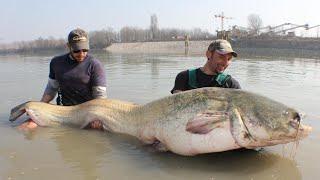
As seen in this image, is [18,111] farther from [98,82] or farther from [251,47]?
[251,47]

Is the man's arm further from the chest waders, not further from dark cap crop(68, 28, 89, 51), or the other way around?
the chest waders

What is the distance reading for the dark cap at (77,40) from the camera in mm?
6254

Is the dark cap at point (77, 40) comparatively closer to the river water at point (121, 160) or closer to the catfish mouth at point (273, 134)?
the river water at point (121, 160)

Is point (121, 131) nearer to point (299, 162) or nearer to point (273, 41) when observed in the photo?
point (299, 162)

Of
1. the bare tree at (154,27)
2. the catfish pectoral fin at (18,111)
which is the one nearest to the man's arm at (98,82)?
the catfish pectoral fin at (18,111)

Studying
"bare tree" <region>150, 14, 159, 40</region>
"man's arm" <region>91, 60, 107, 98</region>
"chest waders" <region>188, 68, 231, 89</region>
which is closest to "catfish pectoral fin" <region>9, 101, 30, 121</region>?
"man's arm" <region>91, 60, 107, 98</region>

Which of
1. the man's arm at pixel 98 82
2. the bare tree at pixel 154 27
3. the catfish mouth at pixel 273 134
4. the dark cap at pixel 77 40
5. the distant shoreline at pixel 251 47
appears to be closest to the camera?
the catfish mouth at pixel 273 134

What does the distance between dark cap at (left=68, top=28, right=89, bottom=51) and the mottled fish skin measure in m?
1.61

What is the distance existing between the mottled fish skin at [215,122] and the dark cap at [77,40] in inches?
63.4

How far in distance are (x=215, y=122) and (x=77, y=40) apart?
2.79m

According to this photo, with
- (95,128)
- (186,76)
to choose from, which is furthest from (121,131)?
(186,76)

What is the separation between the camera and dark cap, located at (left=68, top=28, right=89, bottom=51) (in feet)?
20.5

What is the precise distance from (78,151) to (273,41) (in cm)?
7237

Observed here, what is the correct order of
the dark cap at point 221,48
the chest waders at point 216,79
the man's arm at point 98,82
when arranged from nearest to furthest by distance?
the dark cap at point 221,48 → the chest waders at point 216,79 → the man's arm at point 98,82
